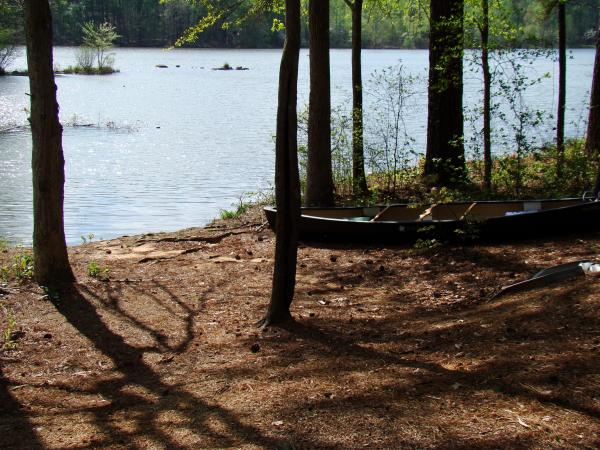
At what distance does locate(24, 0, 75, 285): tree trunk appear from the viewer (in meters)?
7.81

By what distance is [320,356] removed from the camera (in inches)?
218

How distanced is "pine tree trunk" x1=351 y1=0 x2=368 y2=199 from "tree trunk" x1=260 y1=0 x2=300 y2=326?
6585mm

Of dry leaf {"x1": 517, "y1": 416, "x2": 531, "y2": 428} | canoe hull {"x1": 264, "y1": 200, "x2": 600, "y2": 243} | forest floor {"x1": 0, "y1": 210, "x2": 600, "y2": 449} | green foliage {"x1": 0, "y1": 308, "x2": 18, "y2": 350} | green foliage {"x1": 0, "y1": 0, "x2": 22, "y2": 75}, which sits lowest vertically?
green foliage {"x1": 0, "y1": 308, "x2": 18, "y2": 350}

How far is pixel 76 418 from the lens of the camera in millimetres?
4762

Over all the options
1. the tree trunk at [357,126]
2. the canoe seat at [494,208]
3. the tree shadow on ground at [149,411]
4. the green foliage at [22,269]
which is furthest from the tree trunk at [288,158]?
the tree trunk at [357,126]

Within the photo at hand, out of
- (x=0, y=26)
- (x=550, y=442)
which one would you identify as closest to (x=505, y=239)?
(x=550, y=442)

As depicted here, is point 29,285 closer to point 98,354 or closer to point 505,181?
point 98,354

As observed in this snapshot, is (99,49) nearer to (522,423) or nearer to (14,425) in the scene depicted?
(14,425)

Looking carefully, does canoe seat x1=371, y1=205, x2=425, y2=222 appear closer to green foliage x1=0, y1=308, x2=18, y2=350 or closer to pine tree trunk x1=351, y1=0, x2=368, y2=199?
pine tree trunk x1=351, y1=0, x2=368, y2=199

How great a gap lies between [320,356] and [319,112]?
656 cm

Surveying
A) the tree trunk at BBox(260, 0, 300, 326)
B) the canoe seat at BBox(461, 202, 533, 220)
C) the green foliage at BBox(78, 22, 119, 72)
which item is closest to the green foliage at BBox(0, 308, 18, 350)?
the tree trunk at BBox(260, 0, 300, 326)

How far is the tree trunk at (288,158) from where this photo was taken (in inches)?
237

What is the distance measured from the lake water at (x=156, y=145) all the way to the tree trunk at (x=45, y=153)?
33.6 inches

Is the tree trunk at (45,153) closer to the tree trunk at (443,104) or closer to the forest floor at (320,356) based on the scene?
the forest floor at (320,356)
